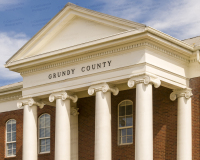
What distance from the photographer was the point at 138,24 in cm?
2566

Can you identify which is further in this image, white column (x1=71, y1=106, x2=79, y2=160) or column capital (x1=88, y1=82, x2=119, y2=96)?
white column (x1=71, y1=106, x2=79, y2=160)

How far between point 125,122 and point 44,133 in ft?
22.4

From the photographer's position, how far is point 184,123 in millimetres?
27625

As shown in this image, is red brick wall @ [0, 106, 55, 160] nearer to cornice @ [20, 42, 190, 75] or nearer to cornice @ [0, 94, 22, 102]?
cornice @ [0, 94, 22, 102]

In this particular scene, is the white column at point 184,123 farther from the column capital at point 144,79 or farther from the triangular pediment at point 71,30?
the triangular pediment at point 71,30

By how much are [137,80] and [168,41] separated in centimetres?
255

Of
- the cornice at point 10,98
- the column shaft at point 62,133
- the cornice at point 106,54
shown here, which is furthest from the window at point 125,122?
the cornice at point 10,98

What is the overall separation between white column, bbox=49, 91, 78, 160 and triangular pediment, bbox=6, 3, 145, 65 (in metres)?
2.77

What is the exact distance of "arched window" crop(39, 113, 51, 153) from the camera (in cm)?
3444

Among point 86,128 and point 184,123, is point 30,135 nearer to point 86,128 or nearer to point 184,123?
point 86,128

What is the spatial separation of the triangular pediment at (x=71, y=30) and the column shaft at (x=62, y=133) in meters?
3.31

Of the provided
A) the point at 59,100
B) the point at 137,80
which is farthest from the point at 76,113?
the point at 137,80

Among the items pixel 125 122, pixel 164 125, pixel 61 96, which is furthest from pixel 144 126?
pixel 61 96

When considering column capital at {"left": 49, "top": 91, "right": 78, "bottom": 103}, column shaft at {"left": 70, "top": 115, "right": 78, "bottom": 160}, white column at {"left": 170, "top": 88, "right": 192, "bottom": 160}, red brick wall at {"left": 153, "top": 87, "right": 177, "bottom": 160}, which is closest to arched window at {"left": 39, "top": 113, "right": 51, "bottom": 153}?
column shaft at {"left": 70, "top": 115, "right": 78, "bottom": 160}
